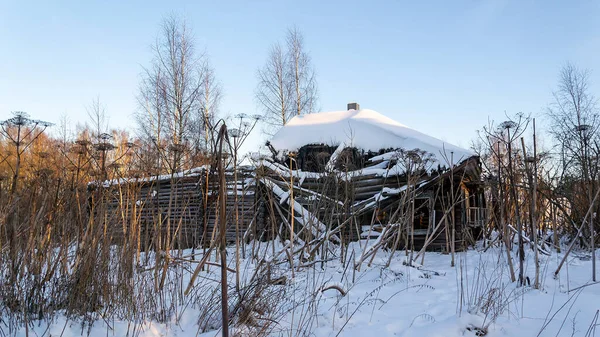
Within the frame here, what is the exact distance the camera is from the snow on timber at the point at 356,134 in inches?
370

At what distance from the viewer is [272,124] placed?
1762 centimetres

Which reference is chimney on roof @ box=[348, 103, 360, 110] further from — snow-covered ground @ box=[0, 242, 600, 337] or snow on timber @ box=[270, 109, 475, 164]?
snow-covered ground @ box=[0, 242, 600, 337]

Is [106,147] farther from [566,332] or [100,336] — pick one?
[566,332]

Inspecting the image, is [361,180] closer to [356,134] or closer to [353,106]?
[356,134]

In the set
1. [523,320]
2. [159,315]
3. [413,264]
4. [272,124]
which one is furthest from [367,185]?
[272,124]

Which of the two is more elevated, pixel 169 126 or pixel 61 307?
pixel 169 126

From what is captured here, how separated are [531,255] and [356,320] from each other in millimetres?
5374

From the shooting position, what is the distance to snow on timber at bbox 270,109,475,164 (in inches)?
370

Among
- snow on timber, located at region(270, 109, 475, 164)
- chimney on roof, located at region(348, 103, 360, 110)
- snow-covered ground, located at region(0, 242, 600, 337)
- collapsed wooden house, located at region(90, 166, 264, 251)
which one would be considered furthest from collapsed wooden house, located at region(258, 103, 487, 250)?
snow-covered ground, located at region(0, 242, 600, 337)

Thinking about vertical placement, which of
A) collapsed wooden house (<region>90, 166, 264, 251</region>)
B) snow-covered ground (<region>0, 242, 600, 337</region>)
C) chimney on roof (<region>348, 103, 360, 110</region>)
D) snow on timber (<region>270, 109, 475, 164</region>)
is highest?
chimney on roof (<region>348, 103, 360, 110</region>)

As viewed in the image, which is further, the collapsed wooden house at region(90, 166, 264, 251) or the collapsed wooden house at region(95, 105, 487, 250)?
the collapsed wooden house at region(95, 105, 487, 250)

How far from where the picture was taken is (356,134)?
10.2 meters

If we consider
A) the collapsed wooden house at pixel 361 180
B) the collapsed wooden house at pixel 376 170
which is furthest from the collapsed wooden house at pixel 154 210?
the collapsed wooden house at pixel 376 170

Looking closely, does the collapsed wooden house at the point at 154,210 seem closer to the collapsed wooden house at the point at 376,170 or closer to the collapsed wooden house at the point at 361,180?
the collapsed wooden house at the point at 361,180
